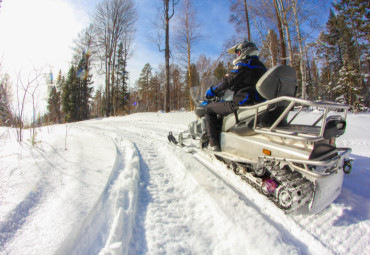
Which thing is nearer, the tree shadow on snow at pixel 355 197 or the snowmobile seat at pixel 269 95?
the tree shadow on snow at pixel 355 197

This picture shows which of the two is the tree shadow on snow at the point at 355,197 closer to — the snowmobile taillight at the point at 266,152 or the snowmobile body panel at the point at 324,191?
the snowmobile body panel at the point at 324,191

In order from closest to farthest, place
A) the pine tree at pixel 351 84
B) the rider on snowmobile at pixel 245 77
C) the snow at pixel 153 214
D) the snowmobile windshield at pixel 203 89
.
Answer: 1. the snow at pixel 153 214
2. the rider on snowmobile at pixel 245 77
3. the snowmobile windshield at pixel 203 89
4. the pine tree at pixel 351 84

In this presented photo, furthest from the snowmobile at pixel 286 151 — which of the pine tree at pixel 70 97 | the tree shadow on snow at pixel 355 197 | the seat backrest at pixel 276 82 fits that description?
the pine tree at pixel 70 97

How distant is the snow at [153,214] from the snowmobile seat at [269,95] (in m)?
0.76

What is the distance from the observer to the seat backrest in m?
1.98

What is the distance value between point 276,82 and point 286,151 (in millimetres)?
793

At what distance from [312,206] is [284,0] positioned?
11.9 meters

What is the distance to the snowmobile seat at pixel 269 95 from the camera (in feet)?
6.52

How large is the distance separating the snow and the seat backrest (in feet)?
3.88

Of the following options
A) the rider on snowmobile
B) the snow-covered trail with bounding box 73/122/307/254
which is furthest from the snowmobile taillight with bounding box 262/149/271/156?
the rider on snowmobile

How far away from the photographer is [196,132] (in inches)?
148

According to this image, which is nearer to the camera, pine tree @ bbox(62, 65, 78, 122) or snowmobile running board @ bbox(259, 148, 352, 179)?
snowmobile running board @ bbox(259, 148, 352, 179)

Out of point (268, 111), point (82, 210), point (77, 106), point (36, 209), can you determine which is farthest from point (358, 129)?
point (77, 106)

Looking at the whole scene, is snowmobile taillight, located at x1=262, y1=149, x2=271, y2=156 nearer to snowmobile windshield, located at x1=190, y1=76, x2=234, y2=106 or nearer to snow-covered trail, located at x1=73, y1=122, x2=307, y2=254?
snow-covered trail, located at x1=73, y1=122, x2=307, y2=254
